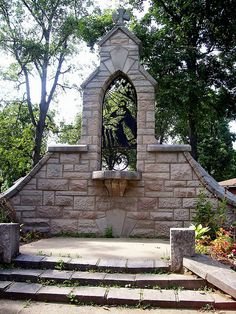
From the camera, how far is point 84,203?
6672 millimetres

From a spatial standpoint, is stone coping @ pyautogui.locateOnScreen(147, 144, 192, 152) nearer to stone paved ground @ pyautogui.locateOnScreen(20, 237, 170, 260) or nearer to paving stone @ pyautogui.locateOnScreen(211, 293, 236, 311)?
stone paved ground @ pyautogui.locateOnScreen(20, 237, 170, 260)

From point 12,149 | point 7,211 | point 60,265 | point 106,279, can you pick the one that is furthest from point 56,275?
point 12,149

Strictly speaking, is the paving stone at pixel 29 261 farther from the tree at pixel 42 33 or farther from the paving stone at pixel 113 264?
the tree at pixel 42 33

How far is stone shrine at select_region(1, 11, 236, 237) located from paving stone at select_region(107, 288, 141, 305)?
3.06m

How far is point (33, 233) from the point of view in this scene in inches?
254

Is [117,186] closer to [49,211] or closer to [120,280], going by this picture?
[49,211]

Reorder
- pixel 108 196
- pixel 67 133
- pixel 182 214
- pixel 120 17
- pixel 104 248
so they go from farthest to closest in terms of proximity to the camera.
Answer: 1. pixel 67 133
2. pixel 120 17
3. pixel 108 196
4. pixel 182 214
5. pixel 104 248

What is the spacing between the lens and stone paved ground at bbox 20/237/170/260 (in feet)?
14.8

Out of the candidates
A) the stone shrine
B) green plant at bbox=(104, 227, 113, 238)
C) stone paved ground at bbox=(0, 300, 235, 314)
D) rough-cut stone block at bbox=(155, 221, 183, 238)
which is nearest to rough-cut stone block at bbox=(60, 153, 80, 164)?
the stone shrine

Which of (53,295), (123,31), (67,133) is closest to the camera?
(53,295)

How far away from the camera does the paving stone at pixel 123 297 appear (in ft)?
10.8

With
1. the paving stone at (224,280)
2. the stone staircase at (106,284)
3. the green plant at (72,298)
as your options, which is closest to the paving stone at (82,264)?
the stone staircase at (106,284)

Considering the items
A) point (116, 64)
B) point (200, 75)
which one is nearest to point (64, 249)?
point (116, 64)

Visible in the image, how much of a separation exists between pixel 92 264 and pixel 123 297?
0.76 m
